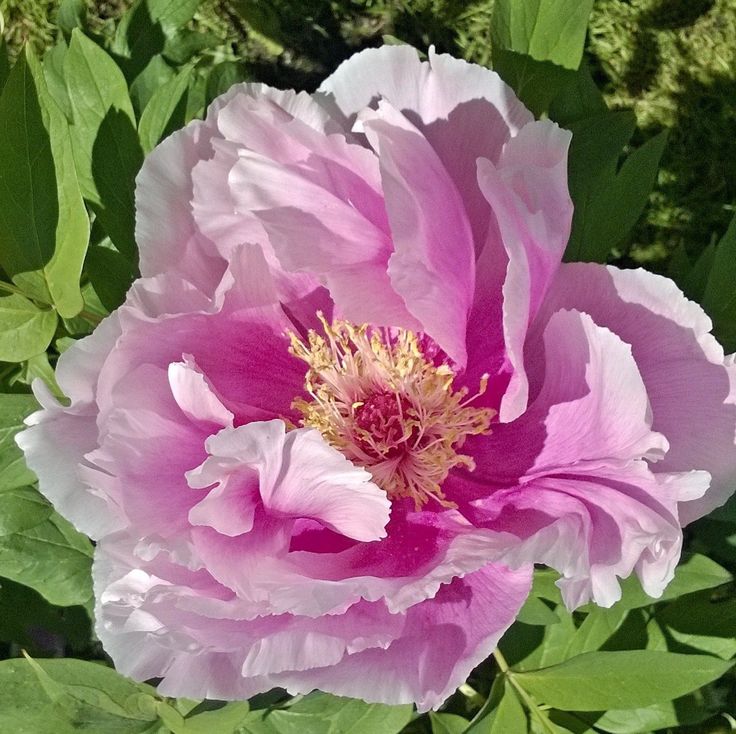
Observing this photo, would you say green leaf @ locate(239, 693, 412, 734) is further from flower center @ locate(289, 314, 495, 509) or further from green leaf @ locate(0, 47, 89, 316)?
green leaf @ locate(0, 47, 89, 316)

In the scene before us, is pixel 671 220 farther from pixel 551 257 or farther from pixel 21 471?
pixel 21 471

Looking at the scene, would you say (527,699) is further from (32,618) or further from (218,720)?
(32,618)

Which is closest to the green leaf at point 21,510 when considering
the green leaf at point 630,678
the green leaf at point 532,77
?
the green leaf at point 630,678

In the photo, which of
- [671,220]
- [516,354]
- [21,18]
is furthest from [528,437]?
[21,18]

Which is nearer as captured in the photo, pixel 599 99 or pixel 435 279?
pixel 435 279

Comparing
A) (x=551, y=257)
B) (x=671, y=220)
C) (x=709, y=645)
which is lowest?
Result: (x=709, y=645)

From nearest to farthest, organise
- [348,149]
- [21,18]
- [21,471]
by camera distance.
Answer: [348,149]
[21,471]
[21,18]
